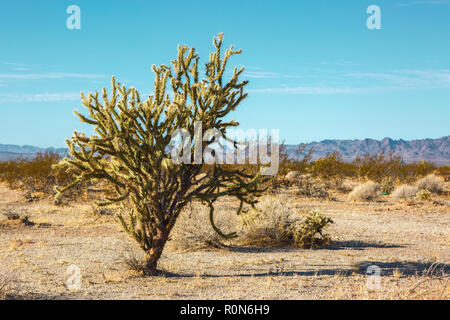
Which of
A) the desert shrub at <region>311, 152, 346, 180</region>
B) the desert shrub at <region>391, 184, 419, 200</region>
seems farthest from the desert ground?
the desert shrub at <region>311, 152, 346, 180</region>

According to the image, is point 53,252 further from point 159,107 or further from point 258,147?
point 258,147

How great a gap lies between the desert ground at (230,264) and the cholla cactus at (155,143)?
0.96m

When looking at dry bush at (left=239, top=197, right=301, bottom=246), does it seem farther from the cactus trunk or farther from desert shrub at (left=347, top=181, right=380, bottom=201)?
→ desert shrub at (left=347, top=181, right=380, bottom=201)

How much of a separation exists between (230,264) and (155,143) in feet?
9.85

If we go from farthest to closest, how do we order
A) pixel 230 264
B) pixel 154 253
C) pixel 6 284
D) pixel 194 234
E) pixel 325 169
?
pixel 325 169
pixel 194 234
pixel 230 264
pixel 154 253
pixel 6 284

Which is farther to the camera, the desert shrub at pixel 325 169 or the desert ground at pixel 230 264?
the desert shrub at pixel 325 169

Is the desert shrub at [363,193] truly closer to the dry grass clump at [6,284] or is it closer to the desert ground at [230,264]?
the desert ground at [230,264]

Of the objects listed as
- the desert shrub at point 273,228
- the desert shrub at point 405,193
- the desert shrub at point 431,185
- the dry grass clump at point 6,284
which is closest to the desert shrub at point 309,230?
the desert shrub at point 273,228

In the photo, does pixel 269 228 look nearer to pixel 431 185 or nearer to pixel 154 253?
pixel 154 253

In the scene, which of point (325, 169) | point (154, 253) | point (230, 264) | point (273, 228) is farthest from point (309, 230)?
point (325, 169)

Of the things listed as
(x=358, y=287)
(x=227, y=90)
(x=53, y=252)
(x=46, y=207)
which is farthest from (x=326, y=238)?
(x=46, y=207)

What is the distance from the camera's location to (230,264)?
8.95m

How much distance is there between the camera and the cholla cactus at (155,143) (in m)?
7.54

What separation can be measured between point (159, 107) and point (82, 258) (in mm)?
4141
